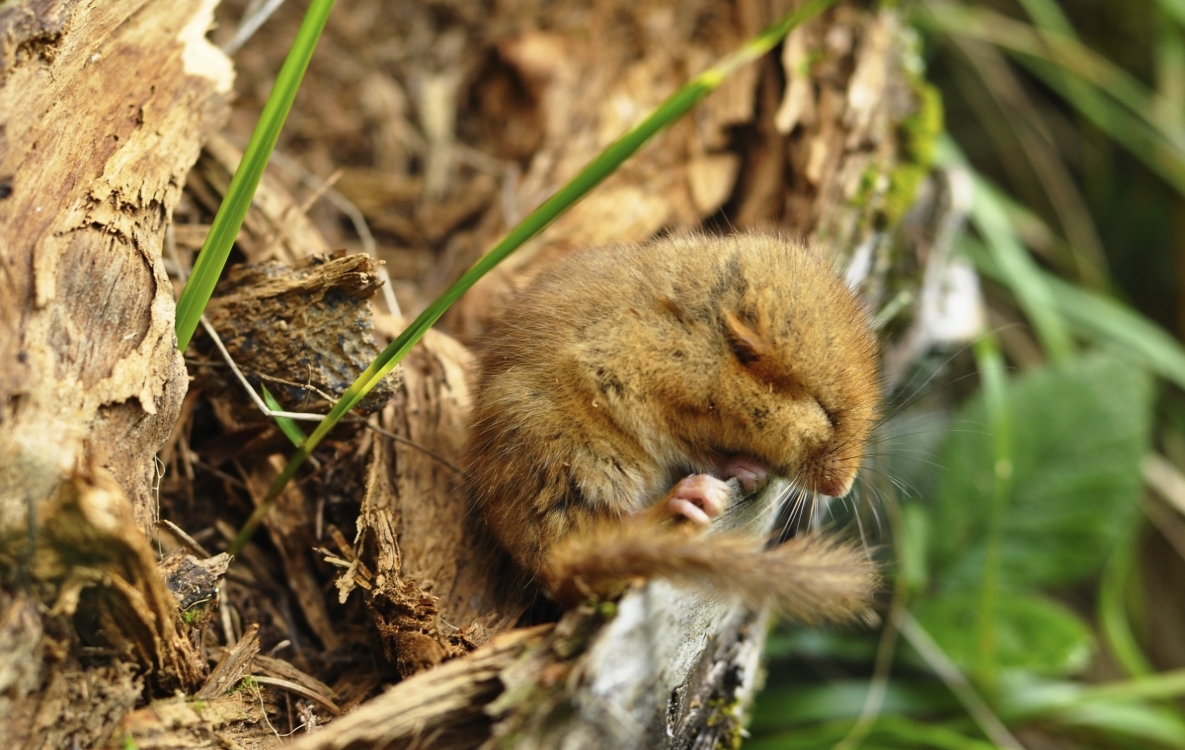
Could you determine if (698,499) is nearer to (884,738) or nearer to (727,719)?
(727,719)

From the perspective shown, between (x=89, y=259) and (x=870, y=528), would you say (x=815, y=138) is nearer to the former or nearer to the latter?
(x=870, y=528)

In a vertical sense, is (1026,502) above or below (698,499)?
below

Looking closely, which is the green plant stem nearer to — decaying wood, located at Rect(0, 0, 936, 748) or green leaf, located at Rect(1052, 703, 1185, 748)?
green leaf, located at Rect(1052, 703, 1185, 748)

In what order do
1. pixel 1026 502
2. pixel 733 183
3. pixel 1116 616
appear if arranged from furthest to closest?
1. pixel 1116 616
2. pixel 733 183
3. pixel 1026 502

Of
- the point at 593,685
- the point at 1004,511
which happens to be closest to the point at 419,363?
the point at 593,685

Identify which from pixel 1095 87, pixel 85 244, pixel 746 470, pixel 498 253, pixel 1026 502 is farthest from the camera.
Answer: pixel 1095 87

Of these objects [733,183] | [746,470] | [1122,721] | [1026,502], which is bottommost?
[1122,721]

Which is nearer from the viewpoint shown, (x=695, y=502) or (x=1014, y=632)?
(x=695, y=502)

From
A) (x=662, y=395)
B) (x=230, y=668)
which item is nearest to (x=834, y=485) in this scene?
(x=662, y=395)
